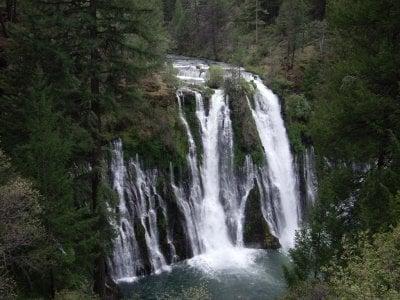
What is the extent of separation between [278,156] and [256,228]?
20.0ft

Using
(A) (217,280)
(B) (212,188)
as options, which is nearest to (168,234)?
(A) (217,280)

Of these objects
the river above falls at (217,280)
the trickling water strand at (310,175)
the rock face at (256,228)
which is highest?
the trickling water strand at (310,175)

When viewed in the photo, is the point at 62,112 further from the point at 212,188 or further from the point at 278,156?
the point at 278,156

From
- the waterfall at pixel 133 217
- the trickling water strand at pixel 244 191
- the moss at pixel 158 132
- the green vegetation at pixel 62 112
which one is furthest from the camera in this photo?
the trickling water strand at pixel 244 191

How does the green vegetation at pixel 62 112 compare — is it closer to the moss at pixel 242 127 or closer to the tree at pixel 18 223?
the tree at pixel 18 223

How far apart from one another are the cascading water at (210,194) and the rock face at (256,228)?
0.19 meters

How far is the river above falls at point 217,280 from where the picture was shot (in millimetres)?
21141

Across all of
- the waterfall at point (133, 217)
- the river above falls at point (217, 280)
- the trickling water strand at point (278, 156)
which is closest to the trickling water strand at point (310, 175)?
the trickling water strand at point (278, 156)

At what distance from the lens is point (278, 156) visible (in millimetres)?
31141

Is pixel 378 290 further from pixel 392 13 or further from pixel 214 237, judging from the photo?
pixel 214 237

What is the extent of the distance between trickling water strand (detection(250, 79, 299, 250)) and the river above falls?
4309 millimetres

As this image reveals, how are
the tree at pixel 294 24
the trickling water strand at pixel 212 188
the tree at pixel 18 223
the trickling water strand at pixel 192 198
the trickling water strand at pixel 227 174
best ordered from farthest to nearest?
the tree at pixel 294 24, the trickling water strand at pixel 227 174, the trickling water strand at pixel 212 188, the trickling water strand at pixel 192 198, the tree at pixel 18 223

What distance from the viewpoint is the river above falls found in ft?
69.4

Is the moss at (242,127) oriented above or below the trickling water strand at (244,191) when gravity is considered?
above
